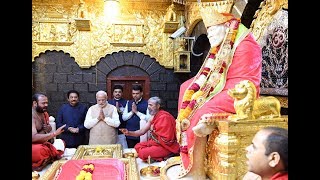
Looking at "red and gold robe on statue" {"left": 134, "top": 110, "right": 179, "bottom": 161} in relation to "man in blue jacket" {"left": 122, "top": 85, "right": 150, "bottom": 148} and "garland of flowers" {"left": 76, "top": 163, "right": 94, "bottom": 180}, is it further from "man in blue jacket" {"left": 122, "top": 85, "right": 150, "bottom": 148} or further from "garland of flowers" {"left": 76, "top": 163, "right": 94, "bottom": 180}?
"garland of flowers" {"left": 76, "top": 163, "right": 94, "bottom": 180}

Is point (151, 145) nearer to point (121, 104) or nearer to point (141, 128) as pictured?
point (141, 128)

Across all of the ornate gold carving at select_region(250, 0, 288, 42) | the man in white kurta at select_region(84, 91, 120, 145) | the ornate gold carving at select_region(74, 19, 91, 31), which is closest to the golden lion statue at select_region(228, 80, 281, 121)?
the ornate gold carving at select_region(250, 0, 288, 42)

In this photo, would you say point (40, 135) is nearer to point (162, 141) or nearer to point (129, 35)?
point (162, 141)

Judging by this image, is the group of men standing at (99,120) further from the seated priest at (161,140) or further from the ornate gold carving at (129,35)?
the ornate gold carving at (129,35)

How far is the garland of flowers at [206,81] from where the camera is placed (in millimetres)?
1840

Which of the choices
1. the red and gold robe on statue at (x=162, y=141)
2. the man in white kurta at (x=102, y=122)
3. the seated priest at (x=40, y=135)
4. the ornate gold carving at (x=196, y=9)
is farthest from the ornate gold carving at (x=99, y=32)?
the seated priest at (x=40, y=135)

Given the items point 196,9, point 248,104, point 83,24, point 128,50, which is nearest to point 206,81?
point 248,104

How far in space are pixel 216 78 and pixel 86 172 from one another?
3.46 ft

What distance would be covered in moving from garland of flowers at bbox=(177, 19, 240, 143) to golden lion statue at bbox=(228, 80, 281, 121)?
0.92 feet

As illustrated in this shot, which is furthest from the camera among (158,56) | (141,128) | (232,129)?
(158,56)
